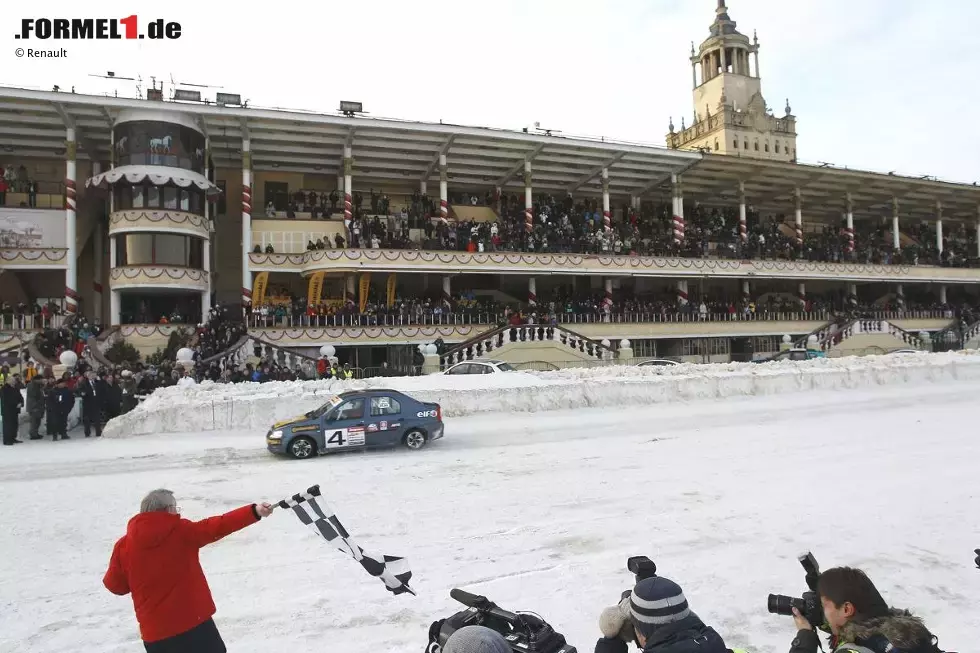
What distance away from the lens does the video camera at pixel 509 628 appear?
2.76 meters

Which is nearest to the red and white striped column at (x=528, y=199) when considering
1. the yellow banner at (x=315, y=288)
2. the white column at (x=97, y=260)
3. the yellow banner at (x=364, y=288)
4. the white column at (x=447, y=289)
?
the white column at (x=447, y=289)

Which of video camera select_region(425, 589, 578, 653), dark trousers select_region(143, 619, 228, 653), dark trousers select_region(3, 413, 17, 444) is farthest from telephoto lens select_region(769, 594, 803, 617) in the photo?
dark trousers select_region(3, 413, 17, 444)

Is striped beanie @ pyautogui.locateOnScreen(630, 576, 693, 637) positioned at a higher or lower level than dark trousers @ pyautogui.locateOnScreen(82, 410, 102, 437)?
higher

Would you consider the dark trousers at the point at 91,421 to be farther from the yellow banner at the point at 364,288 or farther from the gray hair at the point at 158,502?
the yellow banner at the point at 364,288

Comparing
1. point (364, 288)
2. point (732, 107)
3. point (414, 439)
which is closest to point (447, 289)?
point (364, 288)

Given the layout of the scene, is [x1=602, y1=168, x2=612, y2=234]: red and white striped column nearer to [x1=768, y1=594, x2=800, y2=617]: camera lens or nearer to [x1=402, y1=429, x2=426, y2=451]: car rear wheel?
[x1=402, y1=429, x2=426, y2=451]: car rear wheel

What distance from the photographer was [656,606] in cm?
272

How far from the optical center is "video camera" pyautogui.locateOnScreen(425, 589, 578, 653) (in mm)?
2764

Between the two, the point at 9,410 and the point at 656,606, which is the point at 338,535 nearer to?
the point at 656,606

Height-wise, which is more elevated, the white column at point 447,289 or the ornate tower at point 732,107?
the ornate tower at point 732,107

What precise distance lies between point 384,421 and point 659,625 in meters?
11.0

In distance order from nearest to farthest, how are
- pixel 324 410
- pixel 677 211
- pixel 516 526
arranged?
1. pixel 516 526
2. pixel 324 410
3. pixel 677 211

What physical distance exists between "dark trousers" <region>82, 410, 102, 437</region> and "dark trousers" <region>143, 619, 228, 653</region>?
13.8 meters

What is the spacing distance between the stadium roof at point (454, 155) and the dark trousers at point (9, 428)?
19.1m
